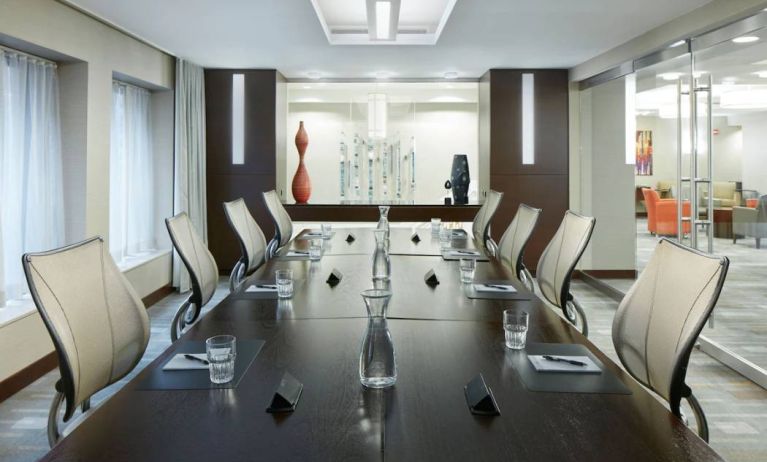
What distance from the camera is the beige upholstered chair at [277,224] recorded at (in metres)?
4.66

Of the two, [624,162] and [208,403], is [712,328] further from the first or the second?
[208,403]

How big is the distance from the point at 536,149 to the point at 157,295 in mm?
4179

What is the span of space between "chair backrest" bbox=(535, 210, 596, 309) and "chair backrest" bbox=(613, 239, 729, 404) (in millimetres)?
721

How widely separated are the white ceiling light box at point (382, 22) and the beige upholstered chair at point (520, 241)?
1472 millimetres

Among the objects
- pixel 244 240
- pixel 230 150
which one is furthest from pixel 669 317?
pixel 230 150

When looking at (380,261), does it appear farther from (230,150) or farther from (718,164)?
(230,150)

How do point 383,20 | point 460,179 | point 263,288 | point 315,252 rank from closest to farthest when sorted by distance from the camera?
1. point 263,288
2. point 315,252
3. point 383,20
4. point 460,179

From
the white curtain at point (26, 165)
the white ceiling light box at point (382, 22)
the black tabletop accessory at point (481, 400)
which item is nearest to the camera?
the black tabletop accessory at point (481, 400)

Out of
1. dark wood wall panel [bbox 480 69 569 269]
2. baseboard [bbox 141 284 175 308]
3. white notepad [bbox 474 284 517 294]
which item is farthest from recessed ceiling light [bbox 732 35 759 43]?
baseboard [bbox 141 284 175 308]

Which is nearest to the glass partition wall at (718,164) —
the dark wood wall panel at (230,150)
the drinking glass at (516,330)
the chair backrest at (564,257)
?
the chair backrest at (564,257)

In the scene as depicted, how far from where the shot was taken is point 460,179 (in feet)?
20.4

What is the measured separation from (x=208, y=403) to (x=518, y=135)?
5.70 m

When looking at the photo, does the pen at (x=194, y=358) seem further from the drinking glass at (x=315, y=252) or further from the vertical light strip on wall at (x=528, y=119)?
the vertical light strip on wall at (x=528, y=119)

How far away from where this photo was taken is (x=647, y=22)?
435cm
